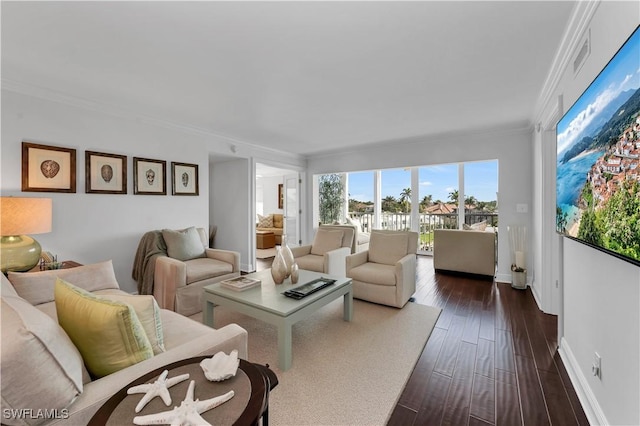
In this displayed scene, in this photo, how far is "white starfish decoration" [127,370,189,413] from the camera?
0.84m

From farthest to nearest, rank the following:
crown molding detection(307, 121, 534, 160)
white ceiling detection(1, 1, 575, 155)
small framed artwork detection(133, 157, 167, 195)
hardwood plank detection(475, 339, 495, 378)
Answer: crown molding detection(307, 121, 534, 160) → small framed artwork detection(133, 157, 167, 195) → hardwood plank detection(475, 339, 495, 378) → white ceiling detection(1, 1, 575, 155)

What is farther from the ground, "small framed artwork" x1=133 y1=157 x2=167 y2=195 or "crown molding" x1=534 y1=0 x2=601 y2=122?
"crown molding" x1=534 y1=0 x2=601 y2=122

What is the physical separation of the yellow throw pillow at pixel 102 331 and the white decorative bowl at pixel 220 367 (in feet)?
1.02

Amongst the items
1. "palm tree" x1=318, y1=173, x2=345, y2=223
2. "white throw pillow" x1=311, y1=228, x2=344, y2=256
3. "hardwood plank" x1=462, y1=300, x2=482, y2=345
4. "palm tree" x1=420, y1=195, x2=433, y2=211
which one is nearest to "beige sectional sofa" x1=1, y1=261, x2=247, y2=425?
"hardwood plank" x1=462, y1=300, x2=482, y2=345

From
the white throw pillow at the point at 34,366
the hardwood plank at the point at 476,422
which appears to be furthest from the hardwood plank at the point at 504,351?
the white throw pillow at the point at 34,366

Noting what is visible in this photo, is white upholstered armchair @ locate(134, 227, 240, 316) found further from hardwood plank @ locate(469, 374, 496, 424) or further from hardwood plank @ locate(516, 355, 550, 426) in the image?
hardwood plank @ locate(516, 355, 550, 426)

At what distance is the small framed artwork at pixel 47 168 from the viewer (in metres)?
2.72

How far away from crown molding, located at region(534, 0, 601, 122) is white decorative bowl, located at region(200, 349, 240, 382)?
8.31ft

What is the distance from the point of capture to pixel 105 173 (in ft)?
10.8

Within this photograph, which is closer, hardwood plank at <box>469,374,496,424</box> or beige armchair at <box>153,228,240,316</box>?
hardwood plank at <box>469,374,496,424</box>

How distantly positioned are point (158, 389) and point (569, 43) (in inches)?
120

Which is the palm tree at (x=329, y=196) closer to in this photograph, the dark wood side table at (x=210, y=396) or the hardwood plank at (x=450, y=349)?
the hardwood plank at (x=450, y=349)

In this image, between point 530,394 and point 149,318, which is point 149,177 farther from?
point 530,394

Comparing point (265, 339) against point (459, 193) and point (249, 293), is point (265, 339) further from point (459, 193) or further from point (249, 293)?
point (459, 193)
